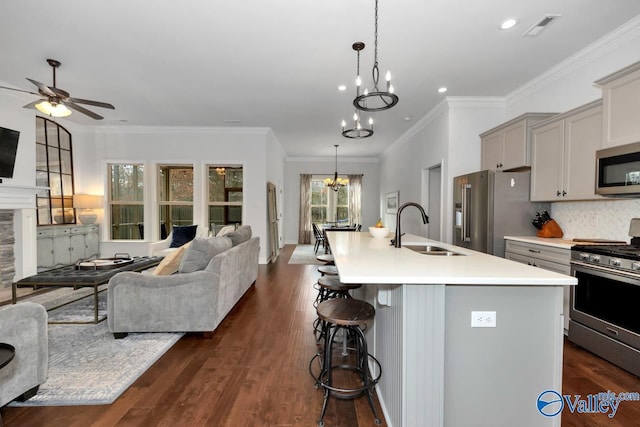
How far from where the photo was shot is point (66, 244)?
5.51 m

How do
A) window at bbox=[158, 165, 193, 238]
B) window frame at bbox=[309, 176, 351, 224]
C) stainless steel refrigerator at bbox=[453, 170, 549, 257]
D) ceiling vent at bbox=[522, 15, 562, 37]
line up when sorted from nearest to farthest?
1. ceiling vent at bbox=[522, 15, 562, 37]
2. stainless steel refrigerator at bbox=[453, 170, 549, 257]
3. window at bbox=[158, 165, 193, 238]
4. window frame at bbox=[309, 176, 351, 224]

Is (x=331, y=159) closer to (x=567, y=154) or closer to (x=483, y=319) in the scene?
(x=567, y=154)

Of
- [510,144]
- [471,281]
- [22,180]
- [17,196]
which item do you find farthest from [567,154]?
[22,180]

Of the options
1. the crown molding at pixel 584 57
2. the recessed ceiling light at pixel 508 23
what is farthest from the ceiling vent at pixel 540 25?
the crown molding at pixel 584 57

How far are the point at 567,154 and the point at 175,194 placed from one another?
7015 millimetres

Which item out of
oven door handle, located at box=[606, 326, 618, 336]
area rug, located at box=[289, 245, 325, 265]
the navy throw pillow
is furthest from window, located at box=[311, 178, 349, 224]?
oven door handle, located at box=[606, 326, 618, 336]

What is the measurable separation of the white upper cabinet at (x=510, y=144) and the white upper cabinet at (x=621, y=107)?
0.96 meters

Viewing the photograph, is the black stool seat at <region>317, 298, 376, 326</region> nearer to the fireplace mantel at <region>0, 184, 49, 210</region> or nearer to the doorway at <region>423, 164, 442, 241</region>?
the doorway at <region>423, 164, 442, 241</region>

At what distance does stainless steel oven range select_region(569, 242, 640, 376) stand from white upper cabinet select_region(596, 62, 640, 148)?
940 mm

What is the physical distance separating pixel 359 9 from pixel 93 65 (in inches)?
132

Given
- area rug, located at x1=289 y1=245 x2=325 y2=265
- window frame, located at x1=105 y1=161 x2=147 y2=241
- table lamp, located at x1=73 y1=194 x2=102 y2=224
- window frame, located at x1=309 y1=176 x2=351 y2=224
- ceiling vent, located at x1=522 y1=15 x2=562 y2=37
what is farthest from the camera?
window frame, located at x1=309 y1=176 x2=351 y2=224

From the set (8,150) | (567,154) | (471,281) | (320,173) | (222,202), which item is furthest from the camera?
(320,173)

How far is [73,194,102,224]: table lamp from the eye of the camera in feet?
19.0

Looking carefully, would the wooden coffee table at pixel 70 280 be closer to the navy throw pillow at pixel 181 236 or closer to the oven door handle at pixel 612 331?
the navy throw pillow at pixel 181 236
